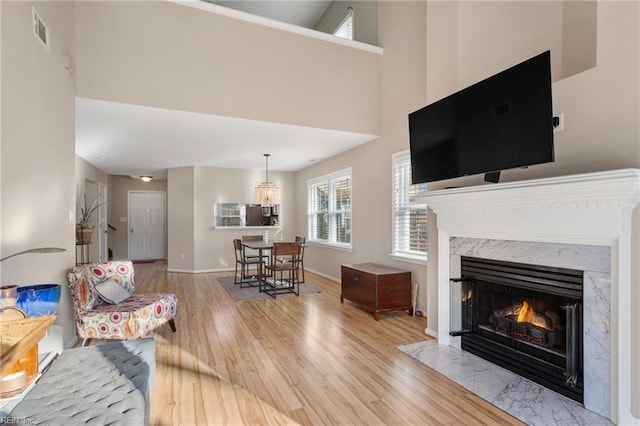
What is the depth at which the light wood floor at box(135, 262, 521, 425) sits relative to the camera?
79.0 inches

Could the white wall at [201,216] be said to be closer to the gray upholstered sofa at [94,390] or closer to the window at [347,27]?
the window at [347,27]

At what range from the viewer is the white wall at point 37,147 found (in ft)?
6.67

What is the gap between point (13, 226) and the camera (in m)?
→ 2.08

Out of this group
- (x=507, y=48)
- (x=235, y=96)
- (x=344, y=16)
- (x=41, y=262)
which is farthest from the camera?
(x=344, y=16)

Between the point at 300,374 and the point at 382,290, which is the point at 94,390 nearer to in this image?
the point at 300,374

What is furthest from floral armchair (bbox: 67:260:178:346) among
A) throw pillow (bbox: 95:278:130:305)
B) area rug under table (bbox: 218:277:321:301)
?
area rug under table (bbox: 218:277:321:301)

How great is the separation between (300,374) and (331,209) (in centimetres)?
411

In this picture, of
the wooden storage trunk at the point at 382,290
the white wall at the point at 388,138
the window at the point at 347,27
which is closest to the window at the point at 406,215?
the white wall at the point at 388,138

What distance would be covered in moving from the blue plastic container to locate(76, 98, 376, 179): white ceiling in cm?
224

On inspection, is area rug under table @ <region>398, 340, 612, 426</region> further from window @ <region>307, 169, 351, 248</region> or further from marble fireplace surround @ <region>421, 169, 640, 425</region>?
window @ <region>307, 169, 351, 248</region>

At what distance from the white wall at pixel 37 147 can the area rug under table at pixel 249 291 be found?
2.25 meters

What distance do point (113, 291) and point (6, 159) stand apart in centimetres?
159

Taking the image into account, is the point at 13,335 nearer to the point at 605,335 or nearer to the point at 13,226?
the point at 13,226

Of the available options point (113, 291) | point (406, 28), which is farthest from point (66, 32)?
point (406, 28)
